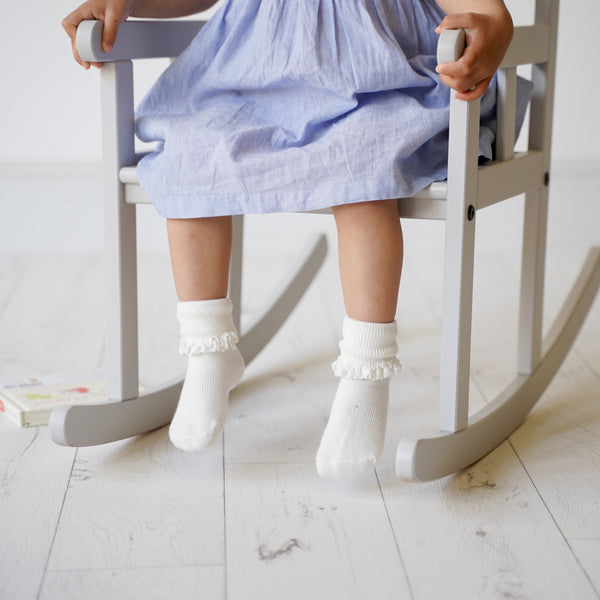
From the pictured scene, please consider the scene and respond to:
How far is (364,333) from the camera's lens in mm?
872

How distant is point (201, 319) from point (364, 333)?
0.17m

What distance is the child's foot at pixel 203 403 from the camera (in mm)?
908

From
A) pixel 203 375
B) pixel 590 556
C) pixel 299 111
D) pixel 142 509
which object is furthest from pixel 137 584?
pixel 299 111

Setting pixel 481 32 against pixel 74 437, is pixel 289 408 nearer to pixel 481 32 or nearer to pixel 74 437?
pixel 74 437

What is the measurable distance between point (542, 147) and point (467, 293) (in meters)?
0.30

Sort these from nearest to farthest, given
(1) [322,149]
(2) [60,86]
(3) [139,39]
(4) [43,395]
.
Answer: (1) [322,149], (3) [139,39], (4) [43,395], (2) [60,86]

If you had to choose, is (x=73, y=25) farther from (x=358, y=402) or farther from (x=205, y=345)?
(x=358, y=402)

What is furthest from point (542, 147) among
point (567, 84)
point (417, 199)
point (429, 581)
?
point (567, 84)

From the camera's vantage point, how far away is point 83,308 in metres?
1.52

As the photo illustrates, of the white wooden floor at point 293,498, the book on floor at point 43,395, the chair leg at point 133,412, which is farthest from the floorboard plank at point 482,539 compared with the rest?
the book on floor at point 43,395

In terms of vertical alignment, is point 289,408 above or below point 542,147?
below

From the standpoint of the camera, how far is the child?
851 millimetres

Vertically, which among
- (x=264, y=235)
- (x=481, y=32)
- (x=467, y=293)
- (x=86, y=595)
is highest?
(x=481, y=32)

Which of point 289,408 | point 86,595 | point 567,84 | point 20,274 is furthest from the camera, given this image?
point 567,84
